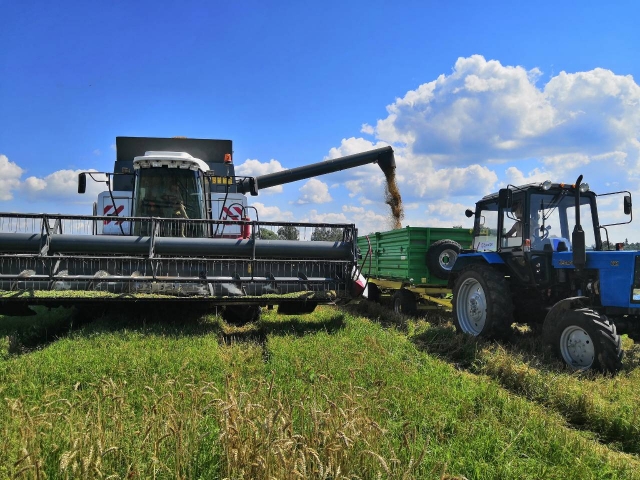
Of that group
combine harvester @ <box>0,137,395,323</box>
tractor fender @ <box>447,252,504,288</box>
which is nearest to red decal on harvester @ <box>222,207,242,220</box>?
combine harvester @ <box>0,137,395,323</box>

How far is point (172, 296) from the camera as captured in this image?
652 centimetres

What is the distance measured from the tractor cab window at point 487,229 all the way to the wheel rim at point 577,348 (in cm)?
235

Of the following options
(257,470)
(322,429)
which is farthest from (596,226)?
(257,470)

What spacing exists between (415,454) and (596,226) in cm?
577

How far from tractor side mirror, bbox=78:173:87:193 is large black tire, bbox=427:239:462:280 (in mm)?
6499

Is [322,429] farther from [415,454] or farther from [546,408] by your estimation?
[546,408]

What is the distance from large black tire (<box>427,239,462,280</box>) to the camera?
9.51 meters

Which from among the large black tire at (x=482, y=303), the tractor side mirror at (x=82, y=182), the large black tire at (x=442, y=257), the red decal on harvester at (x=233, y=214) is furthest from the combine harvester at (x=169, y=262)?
the large black tire at (x=442, y=257)

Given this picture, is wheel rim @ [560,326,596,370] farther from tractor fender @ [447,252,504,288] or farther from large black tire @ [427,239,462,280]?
large black tire @ [427,239,462,280]

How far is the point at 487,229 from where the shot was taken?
827cm

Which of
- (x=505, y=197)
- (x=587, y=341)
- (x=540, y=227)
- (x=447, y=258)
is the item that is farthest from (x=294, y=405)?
(x=447, y=258)

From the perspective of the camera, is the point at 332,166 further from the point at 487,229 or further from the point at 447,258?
the point at 487,229

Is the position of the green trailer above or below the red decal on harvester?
below

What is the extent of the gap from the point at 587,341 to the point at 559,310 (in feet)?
1.64
